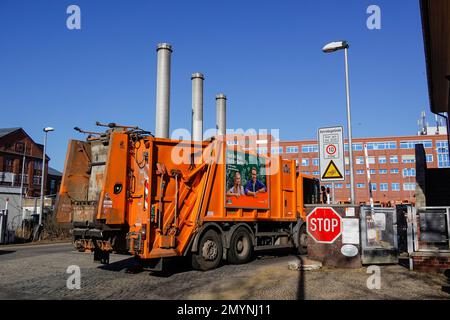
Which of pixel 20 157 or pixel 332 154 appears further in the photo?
pixel 20 157

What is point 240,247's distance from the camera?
11.9 m

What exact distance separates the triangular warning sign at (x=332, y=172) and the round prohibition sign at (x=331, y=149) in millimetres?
235

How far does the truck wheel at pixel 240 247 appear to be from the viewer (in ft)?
37.4

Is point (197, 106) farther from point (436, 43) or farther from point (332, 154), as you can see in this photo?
point (332, 154)

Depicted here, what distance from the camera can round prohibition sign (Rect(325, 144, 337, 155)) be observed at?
10.5 m

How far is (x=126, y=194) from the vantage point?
31.7ft

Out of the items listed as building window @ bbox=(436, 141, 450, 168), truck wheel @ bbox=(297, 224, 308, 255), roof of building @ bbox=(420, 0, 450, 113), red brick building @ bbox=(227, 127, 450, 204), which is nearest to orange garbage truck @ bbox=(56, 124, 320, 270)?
truck wheel @ bbox=(297, 224, 308, 255)

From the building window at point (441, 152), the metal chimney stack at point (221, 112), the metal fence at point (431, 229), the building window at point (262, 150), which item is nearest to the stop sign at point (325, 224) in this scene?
the metal fence at point (431, 229)

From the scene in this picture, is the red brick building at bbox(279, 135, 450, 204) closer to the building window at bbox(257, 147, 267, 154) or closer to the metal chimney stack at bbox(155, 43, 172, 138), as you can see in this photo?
the metal chimney stack at bbox(155, 43, 172, 138)

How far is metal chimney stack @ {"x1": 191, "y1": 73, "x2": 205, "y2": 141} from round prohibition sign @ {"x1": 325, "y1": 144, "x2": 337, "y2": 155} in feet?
48.5

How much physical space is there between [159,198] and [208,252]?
6.79ft

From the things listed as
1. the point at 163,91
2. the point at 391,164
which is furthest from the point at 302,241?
the point at 391,164

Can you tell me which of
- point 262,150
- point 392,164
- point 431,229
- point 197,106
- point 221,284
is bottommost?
point 221,284
